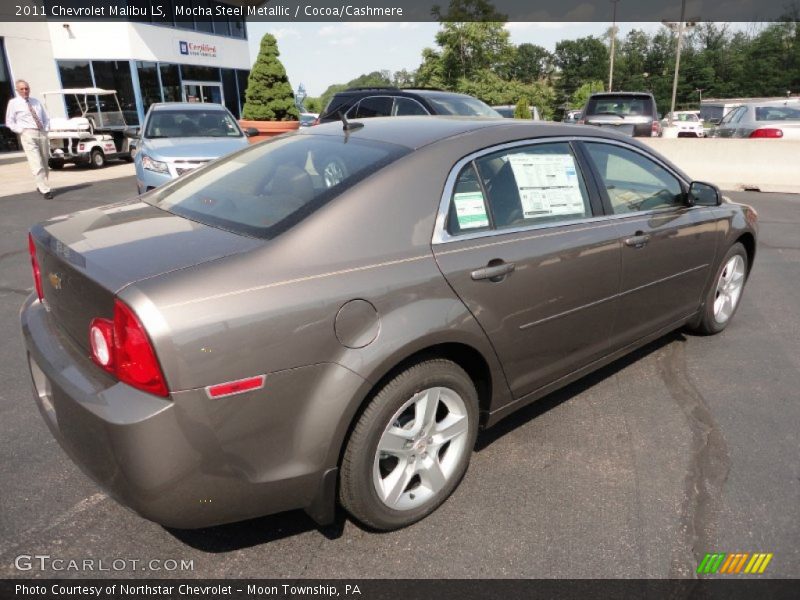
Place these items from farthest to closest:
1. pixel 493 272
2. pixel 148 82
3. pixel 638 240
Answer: pixel 148 82 → pixel 638 240 → pixel 493 272

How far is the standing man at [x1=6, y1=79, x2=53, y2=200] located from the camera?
34.6 ft

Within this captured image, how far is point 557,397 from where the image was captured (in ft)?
11.7

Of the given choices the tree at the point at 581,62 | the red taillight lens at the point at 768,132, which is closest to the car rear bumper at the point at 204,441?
the red taillight lens at the point at 768,132

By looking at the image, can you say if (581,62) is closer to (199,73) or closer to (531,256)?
(199,73)

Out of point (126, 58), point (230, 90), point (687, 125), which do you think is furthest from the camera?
point (687, 125)

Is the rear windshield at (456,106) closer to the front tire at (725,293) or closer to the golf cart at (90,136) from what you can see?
the front tire at (725,293)

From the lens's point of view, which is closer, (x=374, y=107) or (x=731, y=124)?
(x=374, y=107)

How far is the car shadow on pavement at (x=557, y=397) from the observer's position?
3193 mm

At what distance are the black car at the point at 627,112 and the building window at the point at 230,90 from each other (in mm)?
20093

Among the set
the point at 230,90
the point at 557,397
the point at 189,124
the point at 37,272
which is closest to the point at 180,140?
the point at 189,124

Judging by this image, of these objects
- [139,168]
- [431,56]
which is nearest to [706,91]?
[431,56]

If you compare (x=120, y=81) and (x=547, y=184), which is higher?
(x=120, y=81)

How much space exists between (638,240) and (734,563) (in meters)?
1.64
